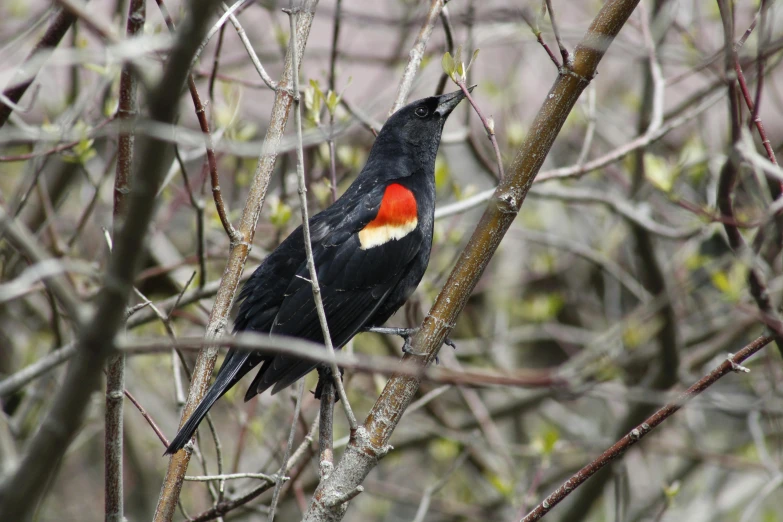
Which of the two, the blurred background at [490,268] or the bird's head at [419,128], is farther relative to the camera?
the blurred background at [490,268]

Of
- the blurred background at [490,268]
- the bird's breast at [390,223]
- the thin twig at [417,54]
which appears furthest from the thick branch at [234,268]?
the bird's breast at [390,223]

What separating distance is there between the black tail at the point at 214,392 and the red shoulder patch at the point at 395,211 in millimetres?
909

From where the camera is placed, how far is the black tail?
255 centimetres

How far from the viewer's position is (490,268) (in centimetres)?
732

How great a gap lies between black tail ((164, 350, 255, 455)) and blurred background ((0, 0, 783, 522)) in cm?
39

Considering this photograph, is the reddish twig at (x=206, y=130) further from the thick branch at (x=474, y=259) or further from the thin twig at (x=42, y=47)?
the thick branch at (x=474, y=259)

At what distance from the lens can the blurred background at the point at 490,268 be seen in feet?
13.3

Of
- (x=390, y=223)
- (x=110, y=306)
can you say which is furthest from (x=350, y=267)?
(x=110, y=306)

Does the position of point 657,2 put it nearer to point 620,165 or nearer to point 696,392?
point 620,165

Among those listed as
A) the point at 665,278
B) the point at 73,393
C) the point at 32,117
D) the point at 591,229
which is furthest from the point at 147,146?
the point at 591,229

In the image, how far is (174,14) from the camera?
15.7 feet

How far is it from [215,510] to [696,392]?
1.75m

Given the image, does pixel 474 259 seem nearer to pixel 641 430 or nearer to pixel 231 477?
pixel 641 430

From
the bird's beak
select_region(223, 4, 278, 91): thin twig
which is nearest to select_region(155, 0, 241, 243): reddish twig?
select_region(223, 4, 278, 91): thin twig
